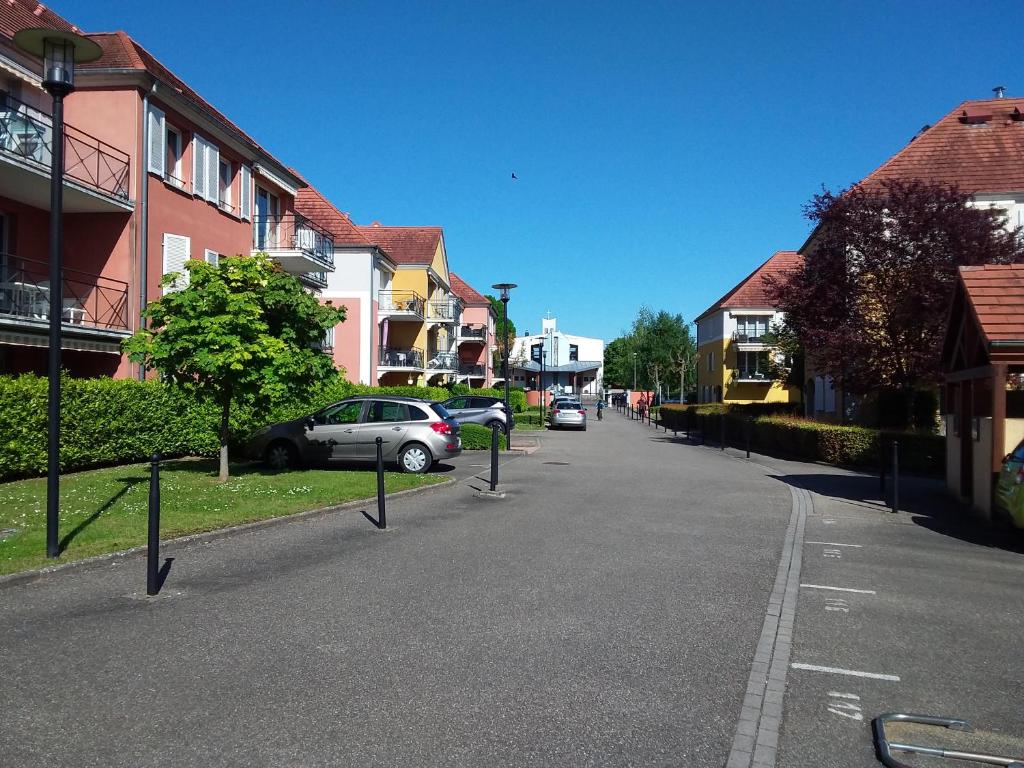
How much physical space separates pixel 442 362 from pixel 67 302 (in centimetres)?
3244

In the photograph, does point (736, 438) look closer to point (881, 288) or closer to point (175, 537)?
point (881, 288)

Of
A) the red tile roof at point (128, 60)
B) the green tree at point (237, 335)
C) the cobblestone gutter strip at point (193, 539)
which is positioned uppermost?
the red tile roof at point (128, 60)

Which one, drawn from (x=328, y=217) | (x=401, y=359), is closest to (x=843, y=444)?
(x=401, y=359)

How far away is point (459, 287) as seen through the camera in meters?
75.1

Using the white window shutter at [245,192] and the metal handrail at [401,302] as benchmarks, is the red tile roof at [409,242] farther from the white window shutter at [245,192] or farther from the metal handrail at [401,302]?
the white window shutter at [245,192]

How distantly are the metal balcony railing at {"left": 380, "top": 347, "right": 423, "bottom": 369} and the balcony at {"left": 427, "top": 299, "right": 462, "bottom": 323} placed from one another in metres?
3.95

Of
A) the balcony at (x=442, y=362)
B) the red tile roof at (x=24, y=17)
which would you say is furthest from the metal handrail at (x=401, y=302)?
the red tile roof at (x=24, y=17)

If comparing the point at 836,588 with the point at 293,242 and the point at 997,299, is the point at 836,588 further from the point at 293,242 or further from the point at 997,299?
the point at 293,242

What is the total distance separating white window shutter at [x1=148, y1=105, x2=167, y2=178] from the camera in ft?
64.7

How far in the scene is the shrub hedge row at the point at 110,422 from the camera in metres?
13.3

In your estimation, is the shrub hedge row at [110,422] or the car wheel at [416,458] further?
the car wheel at [416,458]

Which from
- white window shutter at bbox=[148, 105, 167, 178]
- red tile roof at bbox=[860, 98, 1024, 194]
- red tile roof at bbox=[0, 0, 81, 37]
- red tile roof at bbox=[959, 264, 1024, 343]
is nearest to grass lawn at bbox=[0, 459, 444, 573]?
white window shutter at bbox=[148, 105, 167, 178]

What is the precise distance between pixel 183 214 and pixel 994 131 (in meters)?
31.6

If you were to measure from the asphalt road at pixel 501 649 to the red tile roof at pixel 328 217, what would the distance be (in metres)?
30.5
